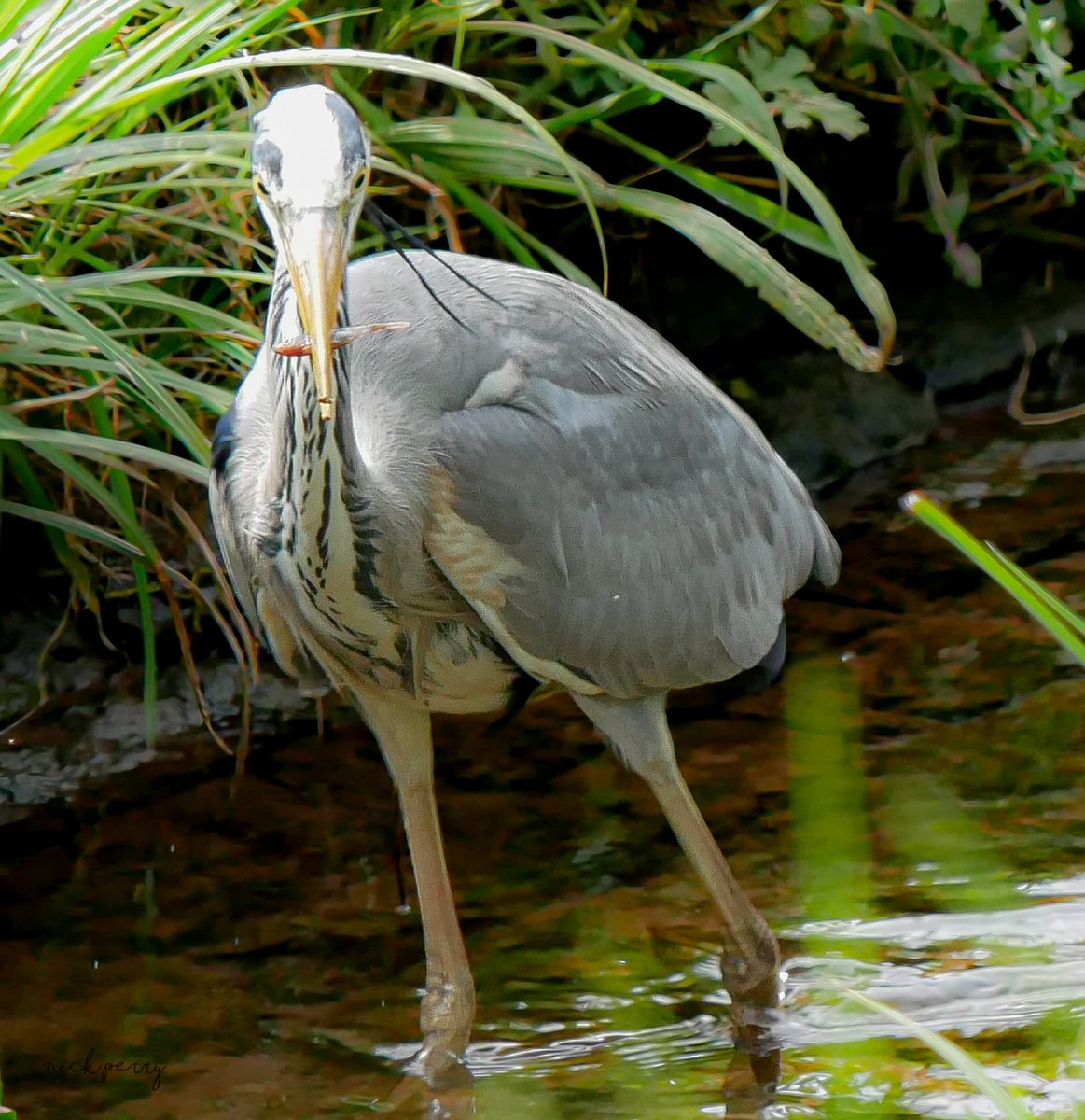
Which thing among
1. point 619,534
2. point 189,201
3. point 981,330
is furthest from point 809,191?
Result: point 981,330

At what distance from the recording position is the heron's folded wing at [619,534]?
7.76ft

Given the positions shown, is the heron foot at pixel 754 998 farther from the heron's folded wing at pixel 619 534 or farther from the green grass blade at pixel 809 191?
the green grass blade at pixel 809 191

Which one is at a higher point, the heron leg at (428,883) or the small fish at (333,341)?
the small fish at (333,341)

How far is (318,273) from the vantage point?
186 centimetres

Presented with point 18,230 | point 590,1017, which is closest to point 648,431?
point 590,1017

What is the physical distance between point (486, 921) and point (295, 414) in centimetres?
123

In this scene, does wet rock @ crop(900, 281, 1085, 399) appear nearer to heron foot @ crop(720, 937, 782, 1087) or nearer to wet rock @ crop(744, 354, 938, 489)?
wet rock @ crop(744, 354, 938, 489)

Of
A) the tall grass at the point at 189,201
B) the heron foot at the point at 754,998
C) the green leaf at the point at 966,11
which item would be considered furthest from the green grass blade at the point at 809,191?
the heron foot at the point at 754,998

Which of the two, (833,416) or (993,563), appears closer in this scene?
(993,563)

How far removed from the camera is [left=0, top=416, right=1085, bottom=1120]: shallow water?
253cm

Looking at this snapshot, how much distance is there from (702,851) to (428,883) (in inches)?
17.6

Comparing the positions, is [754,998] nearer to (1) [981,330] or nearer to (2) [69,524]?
(2) [69,524]

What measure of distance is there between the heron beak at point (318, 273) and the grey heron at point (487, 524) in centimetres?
8

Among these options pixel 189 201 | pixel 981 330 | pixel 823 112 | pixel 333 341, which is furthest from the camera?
pixel 981 330
